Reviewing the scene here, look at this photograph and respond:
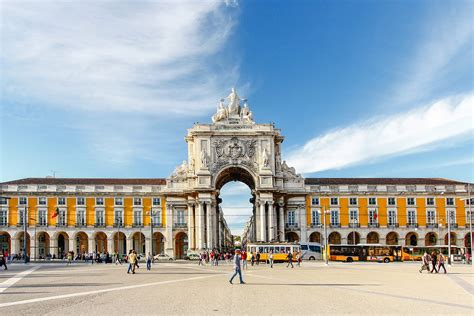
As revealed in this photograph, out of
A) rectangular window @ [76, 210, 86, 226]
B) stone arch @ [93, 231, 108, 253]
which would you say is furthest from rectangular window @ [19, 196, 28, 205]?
stone arch @ [93, 231, 108, 253]

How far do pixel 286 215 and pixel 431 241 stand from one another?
23.2 metres

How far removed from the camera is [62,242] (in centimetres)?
9619

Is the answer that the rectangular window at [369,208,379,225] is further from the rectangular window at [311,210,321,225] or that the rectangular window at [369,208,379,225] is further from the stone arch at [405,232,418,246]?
the rectangular window at [311,210,321,225]

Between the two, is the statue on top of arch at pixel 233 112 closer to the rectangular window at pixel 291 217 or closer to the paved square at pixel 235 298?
the rectangular window at pixel 291 217

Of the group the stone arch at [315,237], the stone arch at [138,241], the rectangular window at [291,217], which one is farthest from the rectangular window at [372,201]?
the stone arch at [138,241]

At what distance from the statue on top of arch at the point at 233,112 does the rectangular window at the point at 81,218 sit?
24381mm

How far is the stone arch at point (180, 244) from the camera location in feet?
310

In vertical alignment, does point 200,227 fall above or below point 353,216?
below

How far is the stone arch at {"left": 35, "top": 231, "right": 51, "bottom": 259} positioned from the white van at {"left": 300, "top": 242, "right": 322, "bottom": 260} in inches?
→ 1539

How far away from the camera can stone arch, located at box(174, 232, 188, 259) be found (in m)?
94.4

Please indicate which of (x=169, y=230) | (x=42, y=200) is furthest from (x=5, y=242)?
(x=169, y=230)

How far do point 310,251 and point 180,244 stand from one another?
24.9 meters

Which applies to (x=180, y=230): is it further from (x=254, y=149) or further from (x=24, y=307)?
(x=24, y=307)

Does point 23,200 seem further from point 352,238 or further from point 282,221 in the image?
point 352,238
